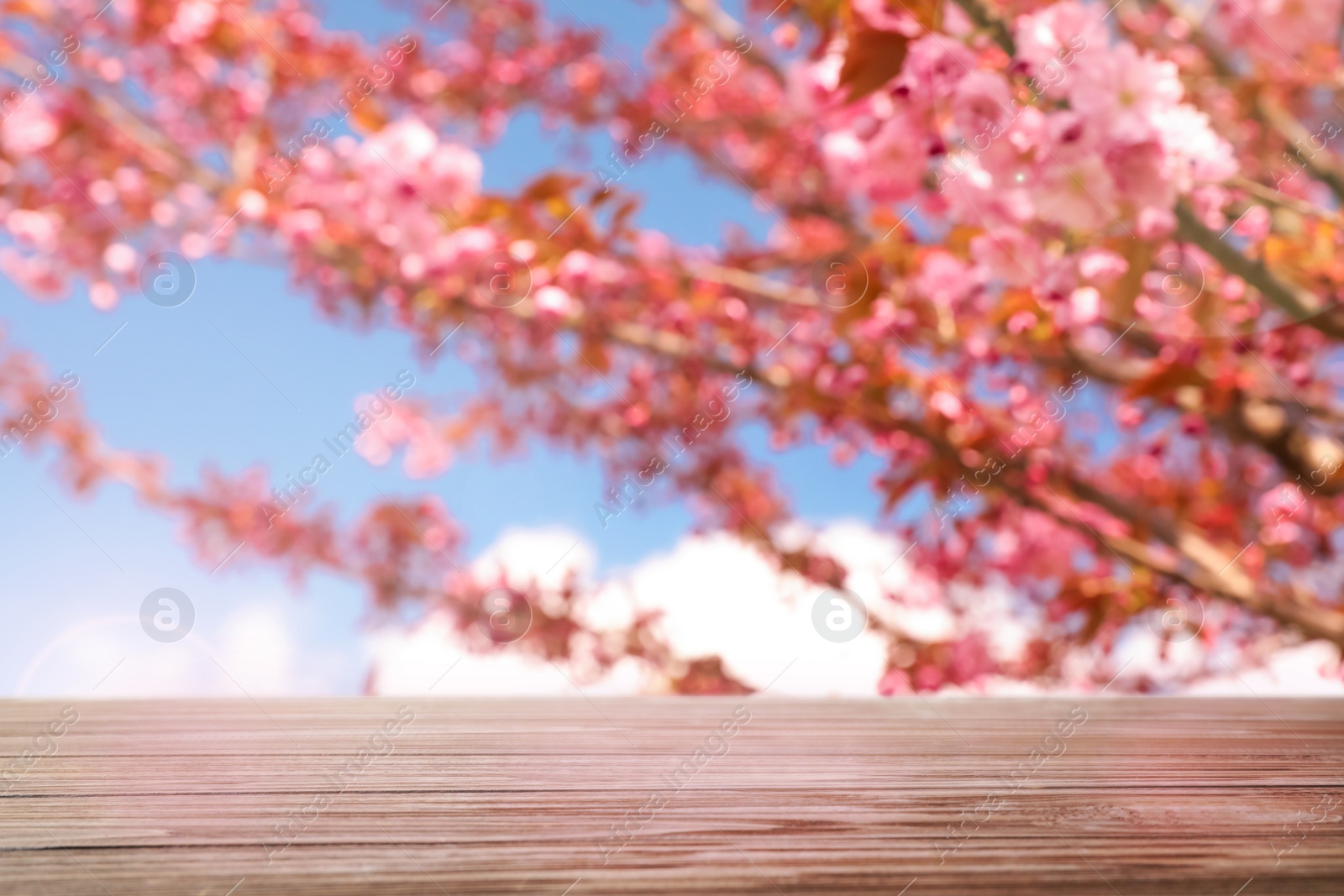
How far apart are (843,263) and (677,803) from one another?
1.31m

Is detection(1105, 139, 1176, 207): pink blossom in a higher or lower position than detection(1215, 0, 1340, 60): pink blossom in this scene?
higher

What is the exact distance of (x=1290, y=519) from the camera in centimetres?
204

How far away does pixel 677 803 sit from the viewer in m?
0.53

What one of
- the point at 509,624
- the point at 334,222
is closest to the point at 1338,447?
the point at 334,222

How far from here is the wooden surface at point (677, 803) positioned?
16.3 inches

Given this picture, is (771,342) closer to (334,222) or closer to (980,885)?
(334,222)

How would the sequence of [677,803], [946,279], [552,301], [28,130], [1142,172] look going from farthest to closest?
[28,130], [552,301], [946,279], [1142,172], [677,803]

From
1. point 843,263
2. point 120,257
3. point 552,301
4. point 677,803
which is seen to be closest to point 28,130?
point 120,257

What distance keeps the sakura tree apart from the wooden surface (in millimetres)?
531

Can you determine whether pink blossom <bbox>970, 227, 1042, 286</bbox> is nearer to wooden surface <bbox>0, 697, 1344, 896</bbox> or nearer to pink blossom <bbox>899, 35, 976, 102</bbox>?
pink blossom <bbox>899, 35, 976, 102</bbox>

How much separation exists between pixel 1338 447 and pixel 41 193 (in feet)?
10.8

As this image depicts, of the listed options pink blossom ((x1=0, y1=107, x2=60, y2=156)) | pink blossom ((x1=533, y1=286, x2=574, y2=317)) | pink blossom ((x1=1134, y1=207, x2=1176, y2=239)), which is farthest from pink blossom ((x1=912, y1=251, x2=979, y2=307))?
pink blossom ((x1=0, y1=107, x2=60, y2=156))

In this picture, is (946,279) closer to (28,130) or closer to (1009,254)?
(1009,254)

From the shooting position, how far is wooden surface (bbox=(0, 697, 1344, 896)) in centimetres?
42
